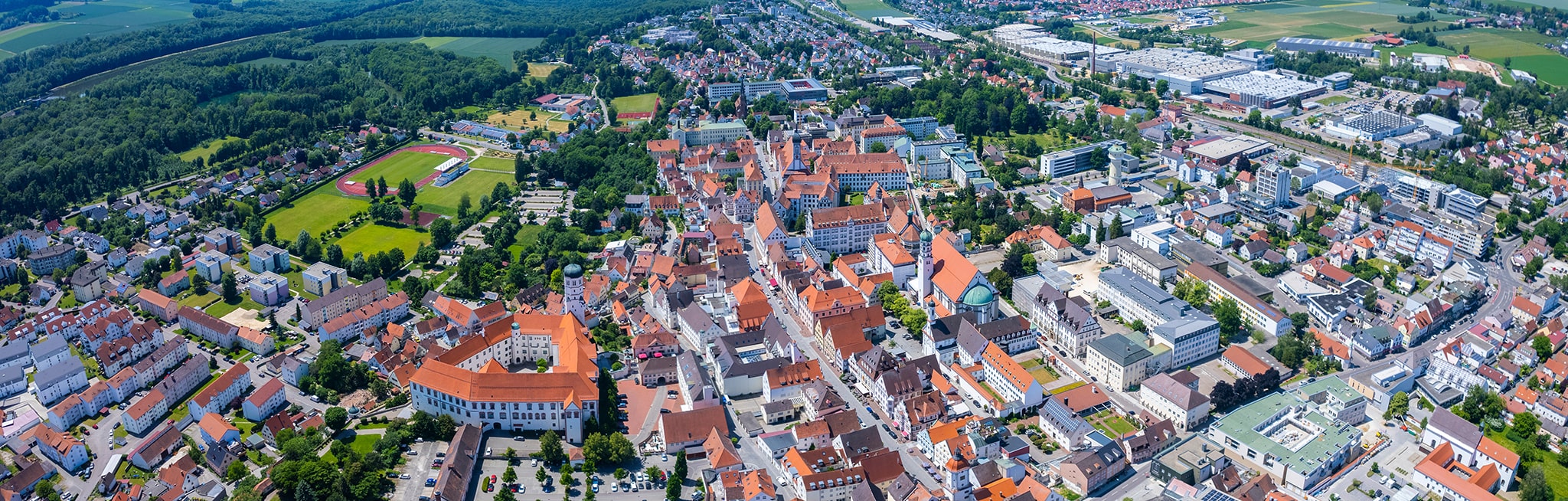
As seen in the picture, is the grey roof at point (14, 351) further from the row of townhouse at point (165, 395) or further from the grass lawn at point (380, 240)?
the grass lawn at point (380, 240)

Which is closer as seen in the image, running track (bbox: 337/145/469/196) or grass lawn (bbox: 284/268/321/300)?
grass lawn (bbox: 284/268/321/300)

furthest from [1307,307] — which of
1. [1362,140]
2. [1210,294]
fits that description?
[1362,140]

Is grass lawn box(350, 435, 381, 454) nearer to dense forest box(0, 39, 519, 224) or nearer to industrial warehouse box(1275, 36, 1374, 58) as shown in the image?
dense forest box(0, 39, 519, 224)

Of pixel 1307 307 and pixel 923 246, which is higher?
pixel 923 246

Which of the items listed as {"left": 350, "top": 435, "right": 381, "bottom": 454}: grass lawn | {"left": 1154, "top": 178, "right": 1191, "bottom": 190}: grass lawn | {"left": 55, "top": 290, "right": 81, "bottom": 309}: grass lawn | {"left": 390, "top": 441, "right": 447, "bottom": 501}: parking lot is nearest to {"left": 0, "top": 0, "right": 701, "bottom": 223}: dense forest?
{"left": 55, "top": 290, "right": 81, "bottom": 309}: grass lawn

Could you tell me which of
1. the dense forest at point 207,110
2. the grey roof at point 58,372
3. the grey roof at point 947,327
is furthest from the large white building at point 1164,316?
the dense forest at point 207,110

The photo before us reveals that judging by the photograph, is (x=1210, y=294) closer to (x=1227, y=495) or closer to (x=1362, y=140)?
(x=1227, y=495)
